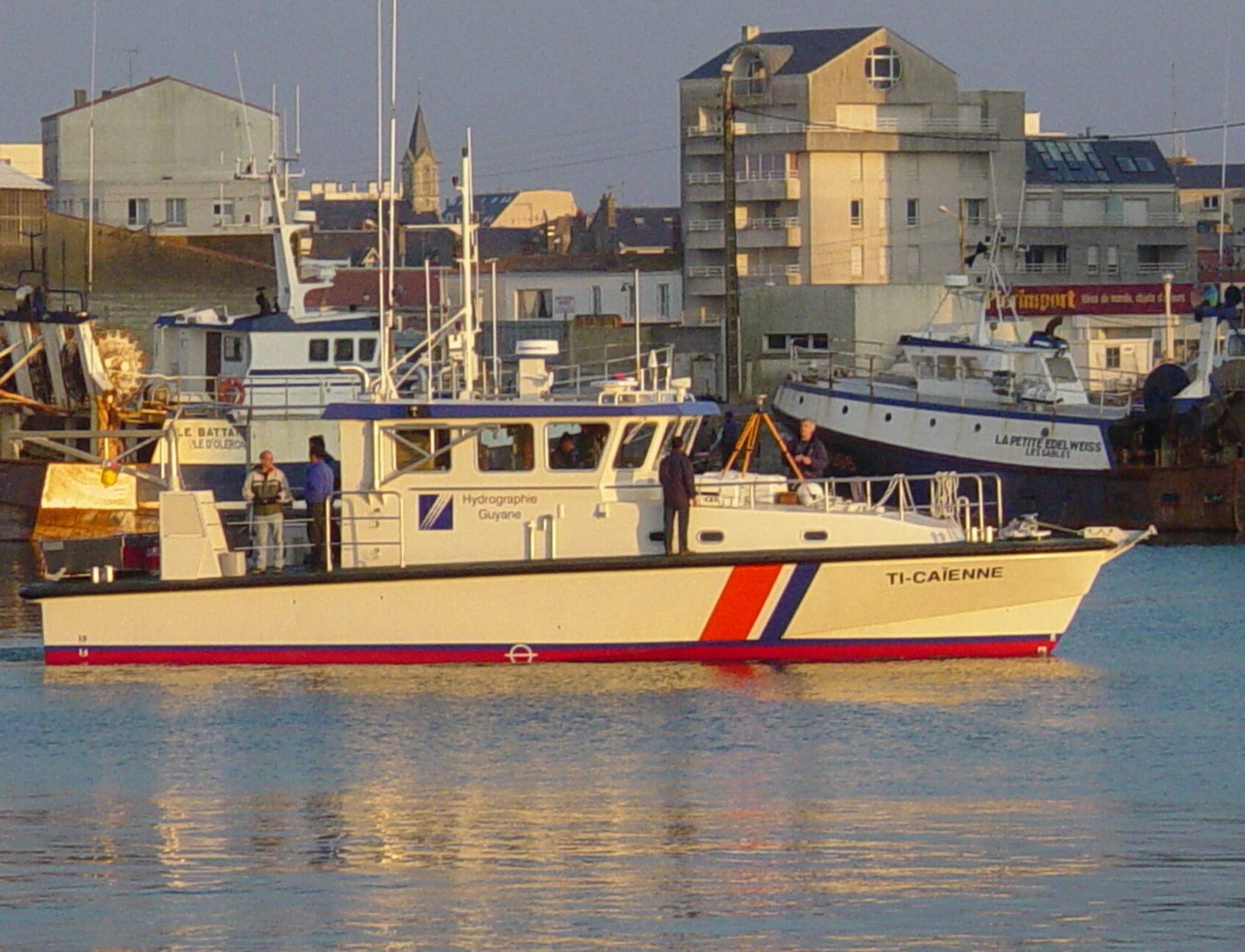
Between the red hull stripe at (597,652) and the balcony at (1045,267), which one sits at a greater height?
the balcony at (1045,267)

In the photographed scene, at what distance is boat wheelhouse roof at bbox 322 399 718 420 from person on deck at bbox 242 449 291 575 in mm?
922

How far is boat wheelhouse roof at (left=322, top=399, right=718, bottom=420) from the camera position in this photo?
846 inches

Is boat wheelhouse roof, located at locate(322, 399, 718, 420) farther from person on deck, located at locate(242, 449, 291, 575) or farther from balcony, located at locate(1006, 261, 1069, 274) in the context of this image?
balcony, located at locate(1006, 261, 1069, 274)

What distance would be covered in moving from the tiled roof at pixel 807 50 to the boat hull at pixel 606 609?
5514 centimetres

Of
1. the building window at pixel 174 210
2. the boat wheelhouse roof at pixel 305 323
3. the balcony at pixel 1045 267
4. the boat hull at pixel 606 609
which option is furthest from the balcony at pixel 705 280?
the boat hull at pixel 606 609

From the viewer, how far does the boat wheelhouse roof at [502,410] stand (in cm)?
2148

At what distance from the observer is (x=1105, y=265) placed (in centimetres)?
8331

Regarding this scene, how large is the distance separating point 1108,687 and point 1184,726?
1.96 meters

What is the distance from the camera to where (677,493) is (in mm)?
20922

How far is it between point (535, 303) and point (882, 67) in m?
13.5

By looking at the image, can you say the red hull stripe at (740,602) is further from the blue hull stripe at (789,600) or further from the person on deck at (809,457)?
the person on deck at (809,457)

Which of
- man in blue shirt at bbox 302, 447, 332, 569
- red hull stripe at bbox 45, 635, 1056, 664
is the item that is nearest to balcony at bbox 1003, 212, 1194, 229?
red hull stripe at bbox 45, 635, 1056, 664

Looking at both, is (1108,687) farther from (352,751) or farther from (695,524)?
(352,751)

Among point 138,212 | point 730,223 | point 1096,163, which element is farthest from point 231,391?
point 1096,163
